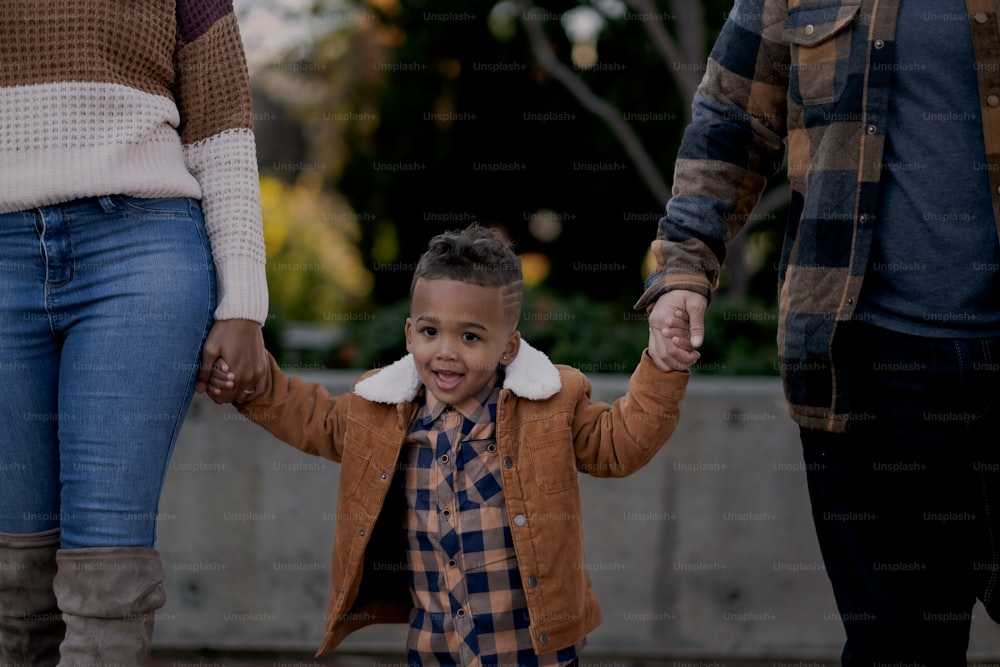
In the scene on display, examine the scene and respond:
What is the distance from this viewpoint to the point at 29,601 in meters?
2.32

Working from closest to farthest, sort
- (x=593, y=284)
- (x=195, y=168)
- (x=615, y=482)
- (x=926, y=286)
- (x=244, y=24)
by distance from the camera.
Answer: (x=926, y=286), (x=195, y=168), (x=615, y=482), (x=244, y=24), (x=593, y=284)

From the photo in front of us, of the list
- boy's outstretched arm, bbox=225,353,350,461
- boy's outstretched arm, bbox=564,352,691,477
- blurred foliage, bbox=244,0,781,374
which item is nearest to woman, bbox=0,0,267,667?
boy's outstretched arm, bbox=225,353,350,461

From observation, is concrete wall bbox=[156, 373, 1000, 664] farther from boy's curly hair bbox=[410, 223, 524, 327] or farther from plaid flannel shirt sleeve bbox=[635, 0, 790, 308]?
plaid flannel shirt sleeve bbox=[635, 0, 790, 308]

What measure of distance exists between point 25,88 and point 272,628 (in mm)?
2430

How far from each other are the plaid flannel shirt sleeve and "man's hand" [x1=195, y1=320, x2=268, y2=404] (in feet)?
2.73

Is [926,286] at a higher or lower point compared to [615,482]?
higher

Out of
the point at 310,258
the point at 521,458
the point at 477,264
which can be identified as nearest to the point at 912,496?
the point at 521,458

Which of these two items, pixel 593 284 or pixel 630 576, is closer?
pixel 630 576

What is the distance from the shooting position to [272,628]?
4.10m

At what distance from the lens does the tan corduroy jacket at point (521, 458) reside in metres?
2.46

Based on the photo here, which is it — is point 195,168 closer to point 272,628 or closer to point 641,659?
point 272,628

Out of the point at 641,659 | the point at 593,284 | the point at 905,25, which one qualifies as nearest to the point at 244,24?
the point at 593,284

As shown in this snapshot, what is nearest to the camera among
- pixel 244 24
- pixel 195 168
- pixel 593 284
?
pixel 195 168

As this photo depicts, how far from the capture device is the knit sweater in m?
2.20
